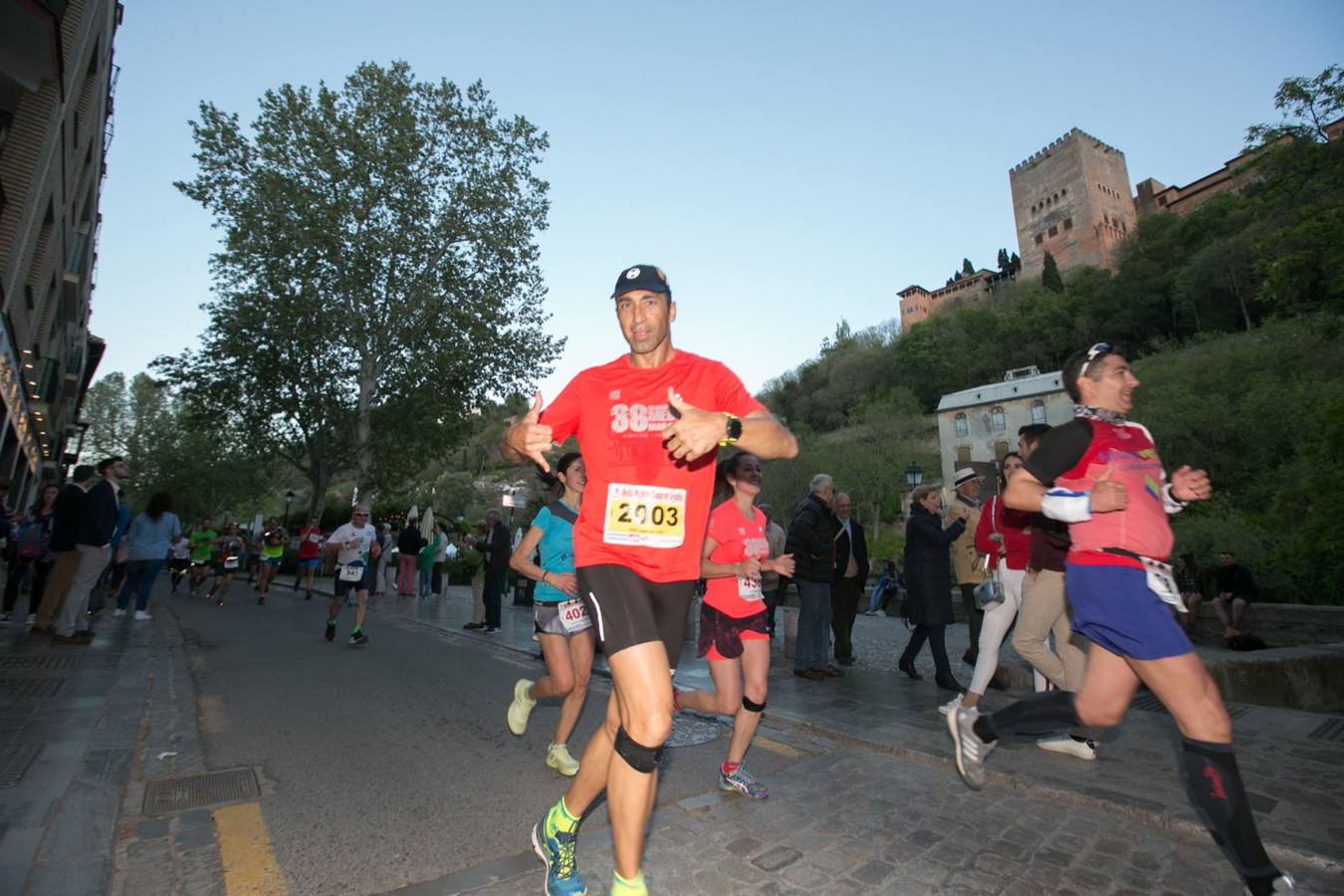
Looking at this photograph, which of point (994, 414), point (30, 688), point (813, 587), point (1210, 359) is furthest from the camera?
point (994, 414)

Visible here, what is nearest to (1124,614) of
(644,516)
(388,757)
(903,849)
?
(903,849)

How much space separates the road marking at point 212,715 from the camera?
506 cm

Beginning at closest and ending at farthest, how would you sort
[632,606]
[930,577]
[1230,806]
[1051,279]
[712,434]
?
[712,434] → [632,606] → [1230,806] → [930,577] → [1051,279]

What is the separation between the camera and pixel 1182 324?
65875mm

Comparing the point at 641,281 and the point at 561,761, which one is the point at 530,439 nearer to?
the point at 641,281

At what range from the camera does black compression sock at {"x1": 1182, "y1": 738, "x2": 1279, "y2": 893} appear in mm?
2488

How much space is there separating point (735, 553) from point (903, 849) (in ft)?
6.00

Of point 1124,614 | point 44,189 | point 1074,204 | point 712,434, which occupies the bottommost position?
point 1124,614

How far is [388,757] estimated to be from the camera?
4.45 meters

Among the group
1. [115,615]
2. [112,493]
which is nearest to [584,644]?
[112,493]

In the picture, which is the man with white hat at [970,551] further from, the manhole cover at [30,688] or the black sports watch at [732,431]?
the manhole cover at [30,688]

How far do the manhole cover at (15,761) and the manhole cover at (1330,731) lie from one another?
25.6 ft

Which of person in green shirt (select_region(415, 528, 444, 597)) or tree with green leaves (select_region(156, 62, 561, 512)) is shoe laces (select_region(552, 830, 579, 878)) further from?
tree with green leaves (select_region(156, 62, 561, 512))

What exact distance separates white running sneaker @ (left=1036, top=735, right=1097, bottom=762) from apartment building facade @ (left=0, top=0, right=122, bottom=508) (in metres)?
15.9
